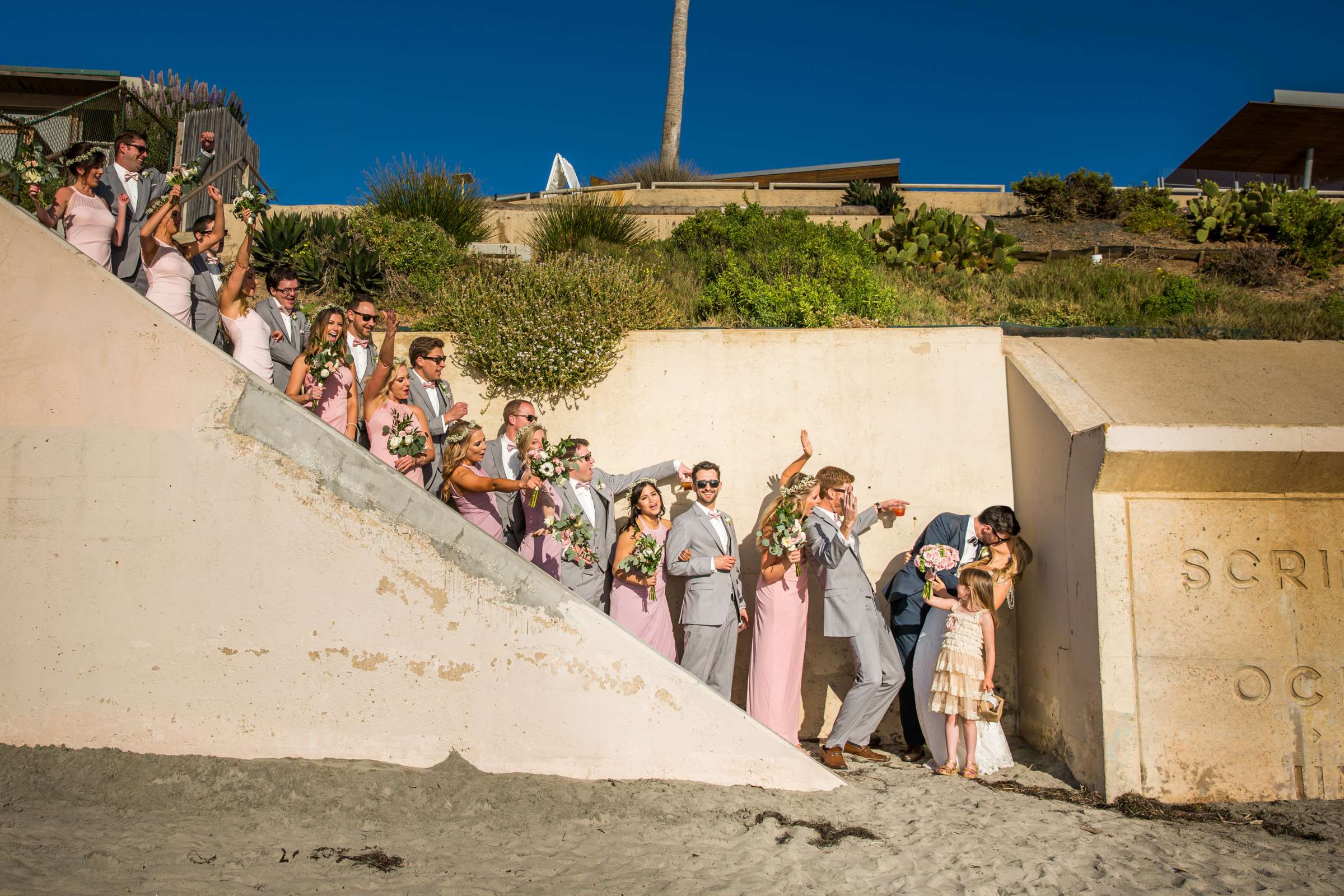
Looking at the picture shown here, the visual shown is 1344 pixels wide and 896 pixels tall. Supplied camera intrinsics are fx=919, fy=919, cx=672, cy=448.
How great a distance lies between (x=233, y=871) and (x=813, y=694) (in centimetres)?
420

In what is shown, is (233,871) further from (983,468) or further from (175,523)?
(983,468)

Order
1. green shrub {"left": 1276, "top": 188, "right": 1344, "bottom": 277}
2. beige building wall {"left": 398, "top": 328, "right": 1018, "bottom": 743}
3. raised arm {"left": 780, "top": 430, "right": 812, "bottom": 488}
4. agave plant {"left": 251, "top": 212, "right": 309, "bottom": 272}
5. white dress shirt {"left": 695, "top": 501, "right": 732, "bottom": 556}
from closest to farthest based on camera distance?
white dress shirt {"left": 695, "top": 501, "right": 732, "bottom": 556} < raised arm {"left": 780, "top": 430, "right": 812, "bottom": 488} < beige building wall {"left": 398, "top": 328, "right": 1018, "bottom": 743} < agave plant {"left": 251, "top": 212, "right": 309, "bottom": 272} < green shrub {"left": 1276, "top": 188, "right": 1344, "bottom": 277}

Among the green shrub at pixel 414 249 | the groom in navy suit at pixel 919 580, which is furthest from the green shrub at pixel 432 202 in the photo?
the groom in navy suit at pixel 919 580

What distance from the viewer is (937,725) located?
6039mm

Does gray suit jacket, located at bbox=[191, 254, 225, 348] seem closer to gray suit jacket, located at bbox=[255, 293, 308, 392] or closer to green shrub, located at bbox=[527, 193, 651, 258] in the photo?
gray suit jacket, located at bbox=[255, 293, 308, 392]

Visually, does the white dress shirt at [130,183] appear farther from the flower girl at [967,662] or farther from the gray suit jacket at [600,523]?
the flower girl at [967,662]

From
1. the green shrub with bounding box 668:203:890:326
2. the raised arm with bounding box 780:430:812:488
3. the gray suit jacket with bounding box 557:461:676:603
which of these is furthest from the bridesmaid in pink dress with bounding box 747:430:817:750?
the green shrub with bounding box 668:203:890:326

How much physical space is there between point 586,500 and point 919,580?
240 cm

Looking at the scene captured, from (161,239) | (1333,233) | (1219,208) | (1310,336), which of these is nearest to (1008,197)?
(1219,208)

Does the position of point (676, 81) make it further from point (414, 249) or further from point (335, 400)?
point (335, 400)

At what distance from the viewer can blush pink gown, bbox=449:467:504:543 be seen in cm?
568

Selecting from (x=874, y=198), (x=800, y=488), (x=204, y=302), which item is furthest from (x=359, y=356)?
(x=874, y=198)

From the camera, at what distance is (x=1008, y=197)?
16.2 meters

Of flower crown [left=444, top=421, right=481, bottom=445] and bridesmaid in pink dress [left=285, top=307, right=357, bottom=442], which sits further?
flower crown [left=444, top=421, right=481, bottom=445]
